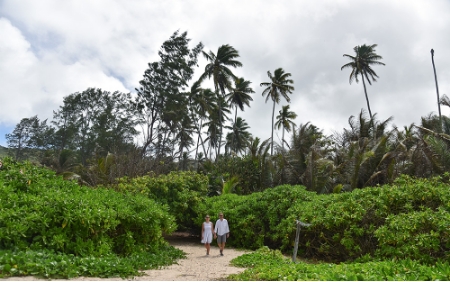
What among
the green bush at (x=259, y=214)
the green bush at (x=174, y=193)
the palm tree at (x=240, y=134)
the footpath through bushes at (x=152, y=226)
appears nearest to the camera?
the footpath through bushes at (x=152, y=226)

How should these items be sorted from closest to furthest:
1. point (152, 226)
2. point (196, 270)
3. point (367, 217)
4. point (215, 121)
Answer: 1. point (196, 270)
2. point (152, 226)
3. point (367, 217)
4. point (215, 121)

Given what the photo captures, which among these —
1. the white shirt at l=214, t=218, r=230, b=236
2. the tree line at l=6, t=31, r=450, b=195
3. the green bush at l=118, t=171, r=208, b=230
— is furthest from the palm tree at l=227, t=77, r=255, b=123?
the white shirt at l=214, t=218, r=230, b=236

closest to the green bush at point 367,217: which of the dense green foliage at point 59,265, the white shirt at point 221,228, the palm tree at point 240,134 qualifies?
the white shirt at point 221,228

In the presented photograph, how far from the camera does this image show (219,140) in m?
35.1

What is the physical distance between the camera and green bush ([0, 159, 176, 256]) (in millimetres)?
6246

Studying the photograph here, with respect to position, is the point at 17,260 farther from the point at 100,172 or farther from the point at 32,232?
the point at 100,172

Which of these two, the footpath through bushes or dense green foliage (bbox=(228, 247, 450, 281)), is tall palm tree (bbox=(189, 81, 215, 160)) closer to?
the footpath through bushes

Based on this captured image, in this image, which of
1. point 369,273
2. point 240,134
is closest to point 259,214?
point 369,273

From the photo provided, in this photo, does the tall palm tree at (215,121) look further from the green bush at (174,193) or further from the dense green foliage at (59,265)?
the dense green foliage at (59,265)

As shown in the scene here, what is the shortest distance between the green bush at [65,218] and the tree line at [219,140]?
9041 mm

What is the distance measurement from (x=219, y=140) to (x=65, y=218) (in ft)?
94.1

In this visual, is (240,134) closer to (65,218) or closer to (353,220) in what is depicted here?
(353,220)

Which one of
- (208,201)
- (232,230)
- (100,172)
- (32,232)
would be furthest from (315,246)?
(100,172)

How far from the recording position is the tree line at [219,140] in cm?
1762
